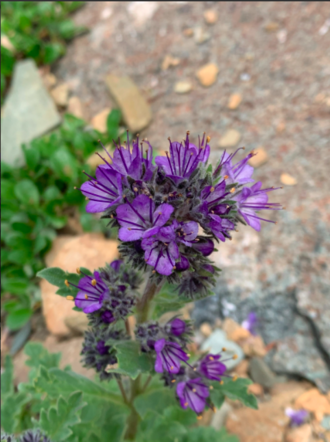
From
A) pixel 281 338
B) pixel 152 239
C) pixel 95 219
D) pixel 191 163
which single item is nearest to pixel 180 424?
pixel 281 338

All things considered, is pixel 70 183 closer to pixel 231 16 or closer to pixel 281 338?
pixel 281 338

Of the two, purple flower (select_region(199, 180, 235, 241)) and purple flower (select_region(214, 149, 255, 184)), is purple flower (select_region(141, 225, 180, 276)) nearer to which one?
purple flower (select_region(199, 180, 235, 241))

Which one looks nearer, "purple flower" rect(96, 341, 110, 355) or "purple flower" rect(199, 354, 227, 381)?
"purple flower" rect(96, 341, 110, 355)

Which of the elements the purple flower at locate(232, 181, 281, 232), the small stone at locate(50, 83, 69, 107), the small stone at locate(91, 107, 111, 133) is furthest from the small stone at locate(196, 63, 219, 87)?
the purple flower at locate(232, 181, 281, 232)

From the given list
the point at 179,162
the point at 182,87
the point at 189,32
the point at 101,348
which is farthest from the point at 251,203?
the point at 189,32

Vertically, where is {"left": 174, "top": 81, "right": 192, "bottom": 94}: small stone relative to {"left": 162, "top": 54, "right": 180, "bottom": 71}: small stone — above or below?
below
